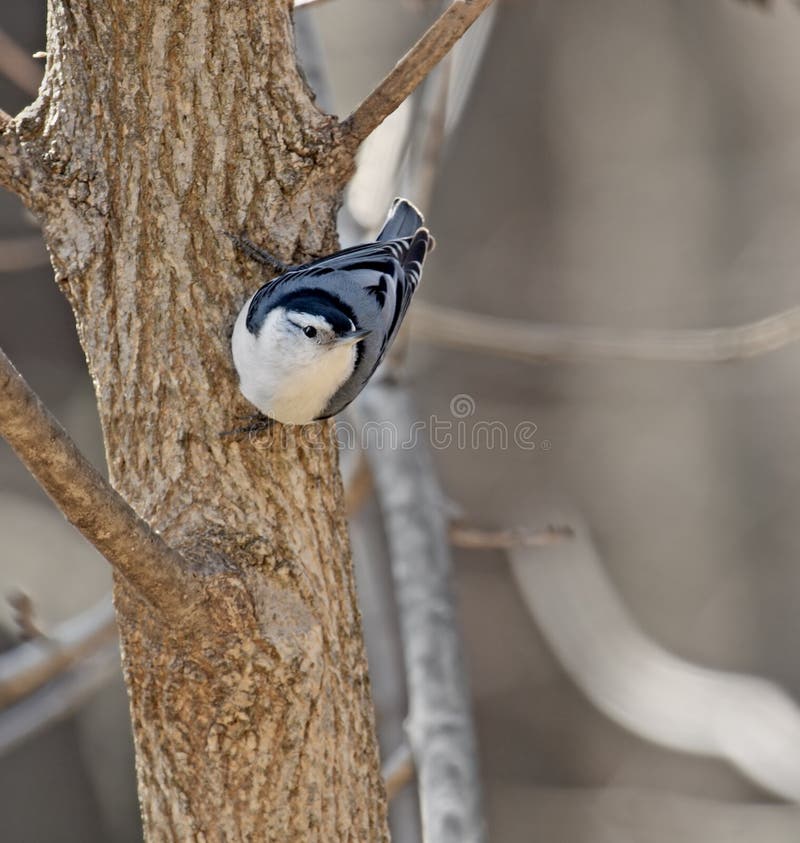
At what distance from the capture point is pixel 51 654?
2324 mm

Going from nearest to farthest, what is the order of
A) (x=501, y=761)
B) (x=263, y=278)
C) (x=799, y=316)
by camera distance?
(x=263, y=278)
(x=799, y=316)
(x=501, y=761)

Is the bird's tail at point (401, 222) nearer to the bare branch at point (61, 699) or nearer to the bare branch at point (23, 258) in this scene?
the bare branch at point (23, 258)

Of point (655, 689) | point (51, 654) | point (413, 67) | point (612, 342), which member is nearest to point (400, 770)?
point (51, 654)

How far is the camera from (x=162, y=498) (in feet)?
4.91

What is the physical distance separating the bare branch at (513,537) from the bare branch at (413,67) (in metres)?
0.94

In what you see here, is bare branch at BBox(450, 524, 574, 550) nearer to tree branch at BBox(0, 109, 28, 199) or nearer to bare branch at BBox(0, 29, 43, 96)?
tree branch at BBox(0, 109, 28, 199)

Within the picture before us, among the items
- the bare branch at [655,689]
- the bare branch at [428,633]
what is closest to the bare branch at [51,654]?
the bare branch at [428,633]

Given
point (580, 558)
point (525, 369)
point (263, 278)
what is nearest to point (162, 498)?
point (263, 278)

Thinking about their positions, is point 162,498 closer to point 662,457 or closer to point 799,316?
point 799,316

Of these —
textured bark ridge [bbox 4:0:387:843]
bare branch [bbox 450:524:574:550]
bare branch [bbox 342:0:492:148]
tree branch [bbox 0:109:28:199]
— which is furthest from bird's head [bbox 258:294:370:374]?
bare branch [bbox 450:524:574:550]

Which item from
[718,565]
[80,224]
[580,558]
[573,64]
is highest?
[573,64]

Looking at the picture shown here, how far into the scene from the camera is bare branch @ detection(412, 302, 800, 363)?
2523mm

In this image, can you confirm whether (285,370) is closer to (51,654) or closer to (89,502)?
(89,502)

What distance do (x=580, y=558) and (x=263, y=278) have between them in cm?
264
